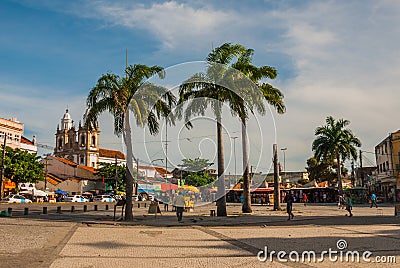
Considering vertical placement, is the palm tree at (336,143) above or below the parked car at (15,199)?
above

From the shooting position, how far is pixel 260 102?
2539 cm

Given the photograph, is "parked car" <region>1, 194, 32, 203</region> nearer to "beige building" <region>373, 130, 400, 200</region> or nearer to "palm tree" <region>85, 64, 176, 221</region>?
"palm tree" <region>85, 64, 176, 221</region>

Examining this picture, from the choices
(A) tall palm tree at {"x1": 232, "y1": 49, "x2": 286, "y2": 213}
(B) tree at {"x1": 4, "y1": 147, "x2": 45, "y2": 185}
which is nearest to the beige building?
(A) tall palm tree at {"x1": 232, "y1": 49, "x2": 286, "y2": 213}

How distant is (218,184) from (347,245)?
10.1 metres

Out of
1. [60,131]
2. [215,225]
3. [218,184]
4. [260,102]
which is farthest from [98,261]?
[60,131]

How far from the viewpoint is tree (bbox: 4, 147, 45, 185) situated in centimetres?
5756

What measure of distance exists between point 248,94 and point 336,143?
31.4m

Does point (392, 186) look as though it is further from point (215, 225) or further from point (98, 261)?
point (98, 261)

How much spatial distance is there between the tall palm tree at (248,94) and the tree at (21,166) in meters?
40.4

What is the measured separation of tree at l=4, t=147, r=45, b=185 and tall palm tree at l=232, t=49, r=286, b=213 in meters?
40.4

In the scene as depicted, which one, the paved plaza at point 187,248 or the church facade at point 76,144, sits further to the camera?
the church facade at point 76,144

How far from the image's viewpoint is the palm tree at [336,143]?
52.3m

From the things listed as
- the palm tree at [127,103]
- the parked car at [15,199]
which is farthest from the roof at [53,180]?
the palm tree at [127,103]

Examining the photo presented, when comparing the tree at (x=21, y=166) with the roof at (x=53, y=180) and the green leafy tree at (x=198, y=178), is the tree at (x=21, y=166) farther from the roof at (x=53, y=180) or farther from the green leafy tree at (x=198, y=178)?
the green leafy tree at (x=198, y=178)
